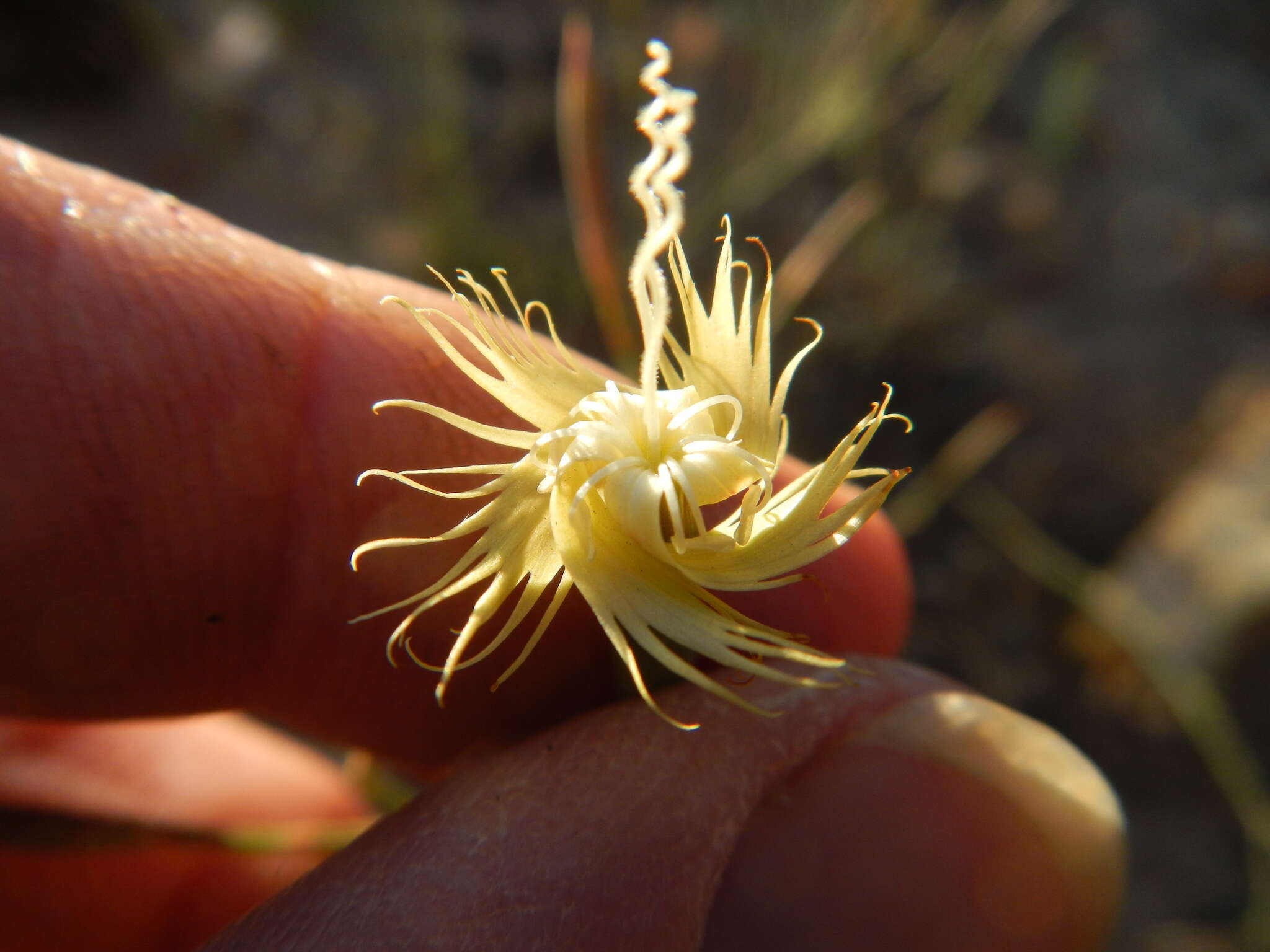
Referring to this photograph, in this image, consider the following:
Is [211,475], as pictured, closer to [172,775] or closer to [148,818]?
[148,818]

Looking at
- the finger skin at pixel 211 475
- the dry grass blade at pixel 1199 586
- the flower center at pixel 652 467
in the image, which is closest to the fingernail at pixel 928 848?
the finger skin at pixel 211 475

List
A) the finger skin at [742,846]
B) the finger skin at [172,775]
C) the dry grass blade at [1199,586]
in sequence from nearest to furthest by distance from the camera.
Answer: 1. the finger skin at [742,846]
2. the finger skin at [172,775]
3. the dry grass blade at [1199,586]

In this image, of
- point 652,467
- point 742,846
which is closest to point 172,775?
point 742,846

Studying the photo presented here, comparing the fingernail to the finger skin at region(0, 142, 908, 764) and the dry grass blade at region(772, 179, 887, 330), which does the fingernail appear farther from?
the dry grass blade at region(772, 179, 887, 330)

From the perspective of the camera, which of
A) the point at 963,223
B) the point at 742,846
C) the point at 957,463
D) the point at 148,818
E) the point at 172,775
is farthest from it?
the point at 963,223

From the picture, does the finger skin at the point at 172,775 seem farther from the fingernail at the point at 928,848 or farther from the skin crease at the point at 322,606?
the fingernail at the point at 928,848

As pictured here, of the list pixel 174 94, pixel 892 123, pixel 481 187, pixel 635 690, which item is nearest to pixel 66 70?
pixel 174 94

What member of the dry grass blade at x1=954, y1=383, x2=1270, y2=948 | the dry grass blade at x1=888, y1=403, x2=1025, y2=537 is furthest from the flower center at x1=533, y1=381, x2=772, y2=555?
the dry grass blade at x1=954, y1=383, x2=1270, y2=948
